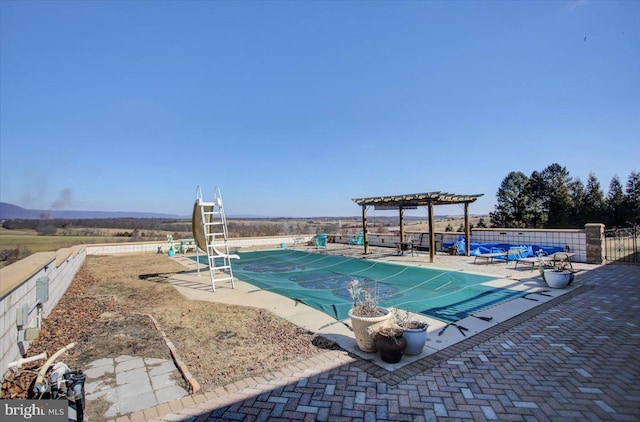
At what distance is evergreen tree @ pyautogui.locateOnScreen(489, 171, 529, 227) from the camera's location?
2462 cm

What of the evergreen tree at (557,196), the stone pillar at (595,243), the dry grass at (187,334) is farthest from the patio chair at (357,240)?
the evergreen tree at (557,196)

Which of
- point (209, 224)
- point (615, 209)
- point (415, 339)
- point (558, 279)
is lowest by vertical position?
point (415, 339)

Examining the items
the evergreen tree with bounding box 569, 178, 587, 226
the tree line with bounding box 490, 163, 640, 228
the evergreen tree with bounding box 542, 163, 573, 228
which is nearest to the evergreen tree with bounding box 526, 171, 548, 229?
the tree line with bounding box 490, 163, 640, 228

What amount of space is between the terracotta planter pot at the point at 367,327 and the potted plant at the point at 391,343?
11 cm

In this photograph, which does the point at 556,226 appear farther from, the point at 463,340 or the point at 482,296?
the point at 463,340

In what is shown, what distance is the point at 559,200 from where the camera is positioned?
2355 centimetres

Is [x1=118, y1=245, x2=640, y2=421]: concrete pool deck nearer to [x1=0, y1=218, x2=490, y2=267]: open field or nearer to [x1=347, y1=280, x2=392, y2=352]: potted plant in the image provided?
[x1=347, y1=280, x2=392, y2=352]: potted plant

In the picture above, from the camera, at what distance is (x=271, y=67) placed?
12570 millimetres

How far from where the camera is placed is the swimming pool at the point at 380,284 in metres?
5.80

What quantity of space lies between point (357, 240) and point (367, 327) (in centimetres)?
1324

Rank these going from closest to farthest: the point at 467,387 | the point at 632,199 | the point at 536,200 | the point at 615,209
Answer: the point at 467,387 → the point at 632,199 → the point at 615,209 → the point at 536,200

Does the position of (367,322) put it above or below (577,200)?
below

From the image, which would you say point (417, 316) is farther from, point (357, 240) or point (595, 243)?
→ point (357, 240)

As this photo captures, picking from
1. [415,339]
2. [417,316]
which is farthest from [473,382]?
[417,316]
